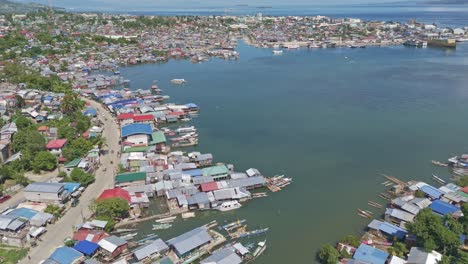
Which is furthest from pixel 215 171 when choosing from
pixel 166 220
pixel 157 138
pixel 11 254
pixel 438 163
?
pixel 438 163

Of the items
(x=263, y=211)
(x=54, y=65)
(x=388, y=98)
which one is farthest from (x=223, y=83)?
(x=263, y=211)

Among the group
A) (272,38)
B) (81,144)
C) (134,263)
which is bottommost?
(134,263)

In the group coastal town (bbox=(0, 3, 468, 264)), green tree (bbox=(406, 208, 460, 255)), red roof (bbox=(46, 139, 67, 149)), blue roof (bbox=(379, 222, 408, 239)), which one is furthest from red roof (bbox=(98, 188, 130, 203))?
green tree (bbox=(406, 208, 460, 255))

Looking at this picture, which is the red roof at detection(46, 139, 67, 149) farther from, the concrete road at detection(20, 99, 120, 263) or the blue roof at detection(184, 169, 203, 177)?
the blue roof at detection(184, 169, 203, 177)

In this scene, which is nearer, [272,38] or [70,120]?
[70,120]

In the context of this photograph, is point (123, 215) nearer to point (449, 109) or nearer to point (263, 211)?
point (263, 211)

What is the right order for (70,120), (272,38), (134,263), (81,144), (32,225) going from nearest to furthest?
(134,263), (32,225), (81,144), (70,120), (272,38)

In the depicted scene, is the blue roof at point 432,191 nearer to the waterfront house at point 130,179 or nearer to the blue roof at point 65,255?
the waterfront house at point 130,179

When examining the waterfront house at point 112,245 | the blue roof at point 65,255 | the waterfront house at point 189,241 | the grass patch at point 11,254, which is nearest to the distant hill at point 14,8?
the grass patch at point 11,254
